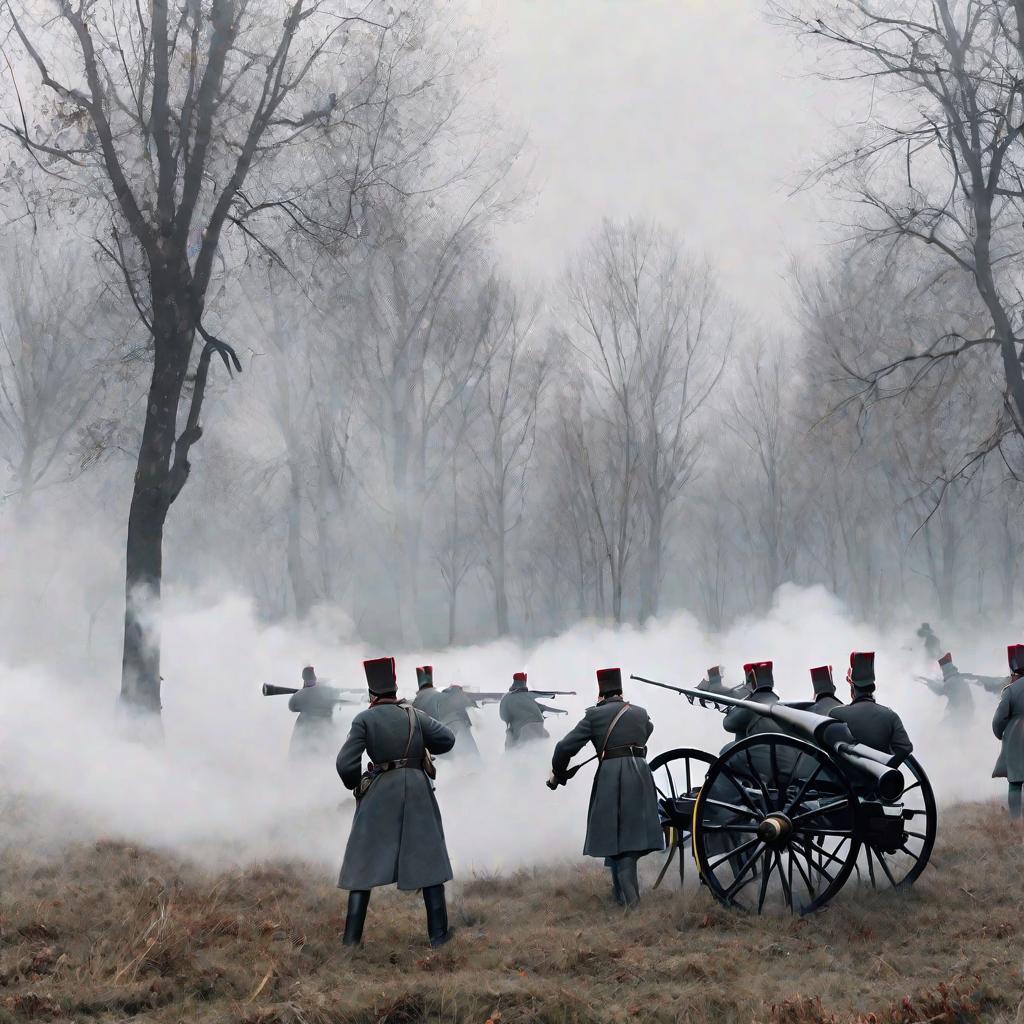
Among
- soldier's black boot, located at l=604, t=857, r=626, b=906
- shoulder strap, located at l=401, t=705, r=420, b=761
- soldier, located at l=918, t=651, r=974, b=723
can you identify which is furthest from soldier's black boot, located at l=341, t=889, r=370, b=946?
soldier, located at l=918, t=651, r=974, b=723

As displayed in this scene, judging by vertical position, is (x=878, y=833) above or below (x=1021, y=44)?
below

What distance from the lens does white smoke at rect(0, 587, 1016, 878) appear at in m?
10.1

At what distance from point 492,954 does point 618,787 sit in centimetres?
196

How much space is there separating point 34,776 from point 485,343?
20.1 metres

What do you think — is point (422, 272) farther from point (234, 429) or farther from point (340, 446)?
point (234, 429)

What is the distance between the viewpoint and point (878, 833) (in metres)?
7.01

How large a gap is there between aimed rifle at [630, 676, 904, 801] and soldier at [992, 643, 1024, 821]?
382cm

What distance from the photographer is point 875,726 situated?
8633mm

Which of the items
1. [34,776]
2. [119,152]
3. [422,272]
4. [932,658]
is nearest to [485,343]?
[422,272]

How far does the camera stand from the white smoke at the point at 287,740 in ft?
33.1

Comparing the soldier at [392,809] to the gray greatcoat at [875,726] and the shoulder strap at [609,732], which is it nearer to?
the shoulder strap at [609,732]

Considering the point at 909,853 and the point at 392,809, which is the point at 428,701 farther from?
the point at 909,853

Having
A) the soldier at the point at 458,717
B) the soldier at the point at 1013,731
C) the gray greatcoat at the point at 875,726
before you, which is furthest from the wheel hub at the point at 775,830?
the soldier at the point at 458,717

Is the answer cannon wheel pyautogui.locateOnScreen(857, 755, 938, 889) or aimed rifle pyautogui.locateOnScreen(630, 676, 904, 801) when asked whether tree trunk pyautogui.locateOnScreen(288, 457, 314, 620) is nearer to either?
cannon wheel pyautogui.locateOnScreen(857, 755, 938, 889)
